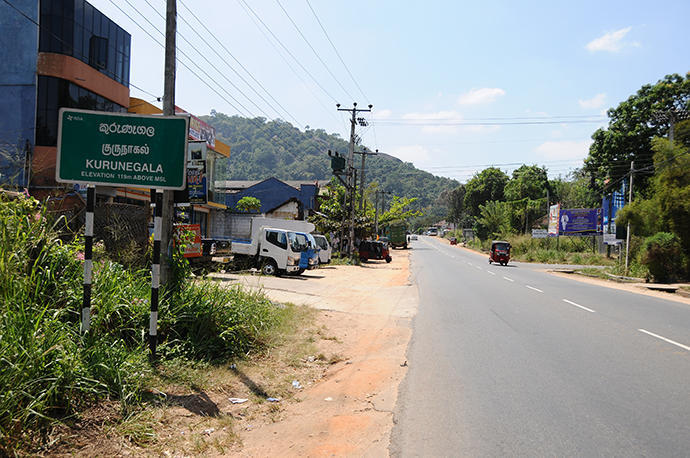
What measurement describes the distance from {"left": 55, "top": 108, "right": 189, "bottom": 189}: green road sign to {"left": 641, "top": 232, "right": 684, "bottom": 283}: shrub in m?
26.7

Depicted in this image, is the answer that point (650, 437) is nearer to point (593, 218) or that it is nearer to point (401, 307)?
point (401, 307)

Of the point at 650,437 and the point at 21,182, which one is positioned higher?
the point at 21,182

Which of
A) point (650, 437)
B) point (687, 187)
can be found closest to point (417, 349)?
point (650, 437)

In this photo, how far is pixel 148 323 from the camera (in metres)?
6.54

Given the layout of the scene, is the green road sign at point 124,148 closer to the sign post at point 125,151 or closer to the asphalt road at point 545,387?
the sign post at point 125,151

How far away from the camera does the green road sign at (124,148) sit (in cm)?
609

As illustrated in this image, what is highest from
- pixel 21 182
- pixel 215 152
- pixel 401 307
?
pixel 215 152

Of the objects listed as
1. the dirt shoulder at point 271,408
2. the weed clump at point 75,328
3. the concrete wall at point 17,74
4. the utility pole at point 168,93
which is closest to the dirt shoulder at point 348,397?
the dirt shoulder at point 271,408

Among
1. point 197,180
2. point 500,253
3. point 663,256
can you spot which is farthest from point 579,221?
point 197,180

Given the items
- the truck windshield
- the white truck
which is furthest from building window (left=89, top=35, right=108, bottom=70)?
the truck windshield

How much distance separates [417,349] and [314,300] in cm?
622

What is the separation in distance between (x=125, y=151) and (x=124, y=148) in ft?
0.13

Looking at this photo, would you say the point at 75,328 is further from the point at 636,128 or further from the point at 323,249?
the point at 636,128

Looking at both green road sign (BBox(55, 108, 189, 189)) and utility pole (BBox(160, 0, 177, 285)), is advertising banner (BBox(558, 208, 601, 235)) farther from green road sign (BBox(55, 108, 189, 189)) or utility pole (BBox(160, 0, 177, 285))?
green road sign (BBox(55, 108, 189, 189))
